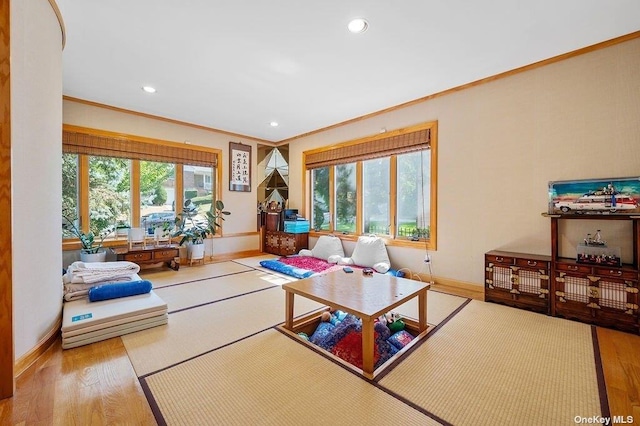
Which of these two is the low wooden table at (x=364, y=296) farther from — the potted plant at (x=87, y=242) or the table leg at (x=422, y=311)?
the potted plant at (x=87, y=242)

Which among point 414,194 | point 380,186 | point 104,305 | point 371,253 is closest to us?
point 104,305

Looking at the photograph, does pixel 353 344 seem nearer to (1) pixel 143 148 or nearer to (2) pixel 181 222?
(2) pixel 181 222

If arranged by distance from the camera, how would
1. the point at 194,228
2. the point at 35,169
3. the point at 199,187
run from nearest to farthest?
the point at 35,169 < the point at 194,228 < the point at 199,187

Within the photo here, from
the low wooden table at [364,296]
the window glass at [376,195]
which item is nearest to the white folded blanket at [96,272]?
the low wooden table at [364,296]

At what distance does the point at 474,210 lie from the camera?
11.2 ft

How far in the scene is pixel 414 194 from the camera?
416 centimetres

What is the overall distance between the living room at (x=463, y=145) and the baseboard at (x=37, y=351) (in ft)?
0.04

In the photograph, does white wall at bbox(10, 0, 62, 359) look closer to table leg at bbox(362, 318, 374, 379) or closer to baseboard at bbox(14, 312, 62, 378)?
baseboard at bbox(14, 312, 62, 378)

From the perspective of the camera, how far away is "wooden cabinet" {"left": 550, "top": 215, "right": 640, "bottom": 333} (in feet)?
7.40

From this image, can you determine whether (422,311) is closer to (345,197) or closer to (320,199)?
(345,197)

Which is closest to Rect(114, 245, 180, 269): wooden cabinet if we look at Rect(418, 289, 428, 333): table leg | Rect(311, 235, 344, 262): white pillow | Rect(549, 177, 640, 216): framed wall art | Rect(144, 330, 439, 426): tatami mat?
Rect(311, 235, 344, 262): white pillow

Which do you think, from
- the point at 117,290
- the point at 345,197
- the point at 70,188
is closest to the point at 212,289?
the point at 117,290

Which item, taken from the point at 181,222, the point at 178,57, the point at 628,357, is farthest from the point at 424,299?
the point at 181,222

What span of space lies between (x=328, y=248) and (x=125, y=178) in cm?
368
